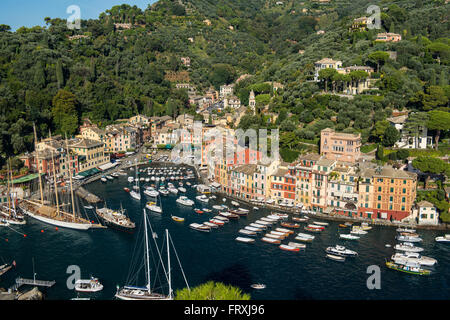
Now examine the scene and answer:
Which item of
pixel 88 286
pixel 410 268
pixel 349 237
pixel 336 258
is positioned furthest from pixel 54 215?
pixel 410 268

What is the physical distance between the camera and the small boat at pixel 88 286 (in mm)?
26194

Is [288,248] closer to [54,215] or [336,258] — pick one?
[336,258]

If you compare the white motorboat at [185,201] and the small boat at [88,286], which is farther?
the white motorboat at [185,201]

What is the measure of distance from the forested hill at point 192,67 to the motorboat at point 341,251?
20186 mm

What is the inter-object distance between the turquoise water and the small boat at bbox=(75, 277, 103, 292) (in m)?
0.41

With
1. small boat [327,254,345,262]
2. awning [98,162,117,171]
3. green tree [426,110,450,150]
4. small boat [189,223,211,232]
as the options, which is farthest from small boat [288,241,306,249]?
awning [98,162,117,171]

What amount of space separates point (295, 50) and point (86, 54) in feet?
135

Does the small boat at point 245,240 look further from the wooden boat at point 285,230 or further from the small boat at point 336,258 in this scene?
the small boat at point 336,258

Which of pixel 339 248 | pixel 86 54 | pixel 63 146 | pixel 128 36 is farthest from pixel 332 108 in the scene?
pixel 128 36

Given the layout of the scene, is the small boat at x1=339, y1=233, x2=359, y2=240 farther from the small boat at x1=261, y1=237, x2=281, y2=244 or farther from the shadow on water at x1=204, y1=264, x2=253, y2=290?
the shadow on water at x1=204, y1=264, x2=253, y2=290

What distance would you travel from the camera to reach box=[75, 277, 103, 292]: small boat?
85.9 feet

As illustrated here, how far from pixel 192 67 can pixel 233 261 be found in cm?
7062

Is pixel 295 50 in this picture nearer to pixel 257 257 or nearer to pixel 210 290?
pixel 257 257

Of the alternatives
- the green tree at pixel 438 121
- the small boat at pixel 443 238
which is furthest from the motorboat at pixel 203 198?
the green tree at pixel 438 121
